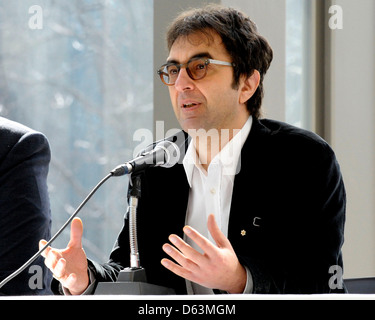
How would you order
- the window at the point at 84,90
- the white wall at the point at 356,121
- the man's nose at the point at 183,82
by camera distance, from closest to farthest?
the man's nose at the point at 183,82 → the window at the point at 84,90 → the white wall at the point at 356,121

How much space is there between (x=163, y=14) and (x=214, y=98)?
80 cm

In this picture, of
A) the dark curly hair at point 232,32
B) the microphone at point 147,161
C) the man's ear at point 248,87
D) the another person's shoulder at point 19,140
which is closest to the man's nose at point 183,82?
the dark curly hair at point 232,32

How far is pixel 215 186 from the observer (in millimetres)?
1715

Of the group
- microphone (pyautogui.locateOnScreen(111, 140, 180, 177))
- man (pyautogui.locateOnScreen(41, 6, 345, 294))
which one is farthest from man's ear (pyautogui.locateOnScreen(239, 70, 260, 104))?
microphone (pyautogui.locateOnScreen(111, 140, 180, 177))

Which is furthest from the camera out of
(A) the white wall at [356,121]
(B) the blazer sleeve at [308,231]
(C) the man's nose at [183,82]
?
(A) the white wall at [356,121]

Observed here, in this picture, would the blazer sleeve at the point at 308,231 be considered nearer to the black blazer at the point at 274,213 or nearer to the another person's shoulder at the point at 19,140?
the black blazer at the point at 274,213

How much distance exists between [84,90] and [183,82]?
97cm

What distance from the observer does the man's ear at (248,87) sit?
1.86 meters

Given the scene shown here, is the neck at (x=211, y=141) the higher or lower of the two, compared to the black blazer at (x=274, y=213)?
higher

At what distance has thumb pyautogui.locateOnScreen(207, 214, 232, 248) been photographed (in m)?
1.09

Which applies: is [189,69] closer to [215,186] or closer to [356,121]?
[215,186]
